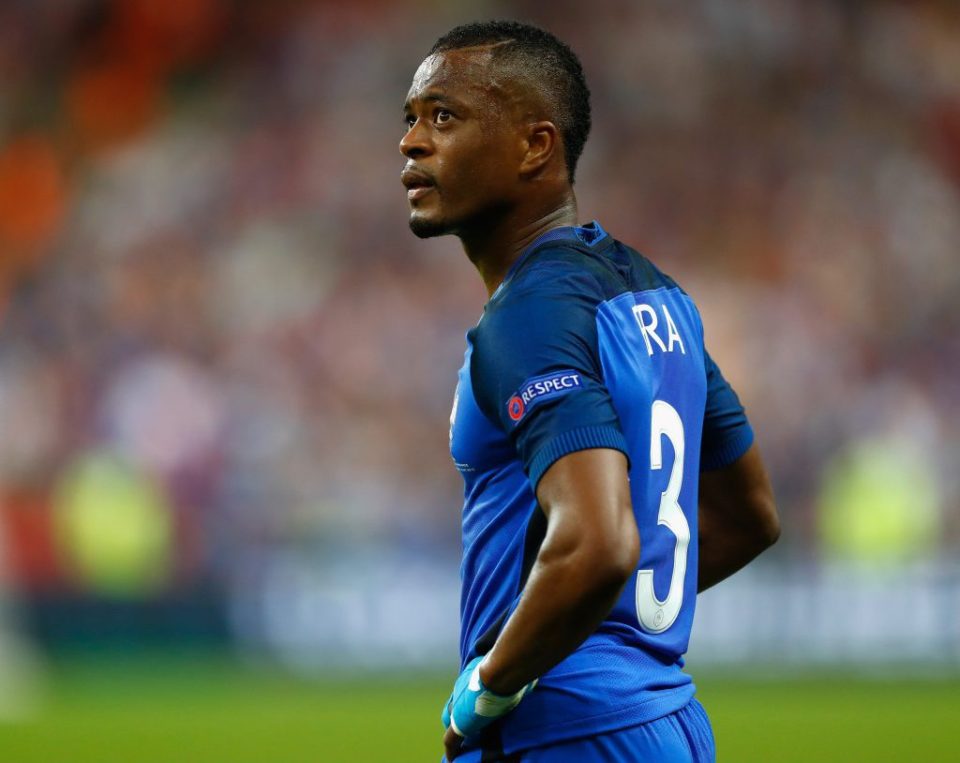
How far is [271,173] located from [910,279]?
21.4 ft

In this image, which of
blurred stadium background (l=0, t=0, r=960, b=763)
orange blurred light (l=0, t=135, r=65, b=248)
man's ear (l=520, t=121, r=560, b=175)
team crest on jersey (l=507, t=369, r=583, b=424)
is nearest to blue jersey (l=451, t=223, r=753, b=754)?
team crest on jersey (l=507, t=369, r=583, b=424)

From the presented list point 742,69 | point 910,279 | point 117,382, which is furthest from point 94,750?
point 742,69

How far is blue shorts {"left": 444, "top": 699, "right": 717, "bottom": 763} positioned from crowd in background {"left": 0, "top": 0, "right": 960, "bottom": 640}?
8.67 m

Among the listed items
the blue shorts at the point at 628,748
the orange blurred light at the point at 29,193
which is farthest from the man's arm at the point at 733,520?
Answer: the orange blurred light at the point at 29,193

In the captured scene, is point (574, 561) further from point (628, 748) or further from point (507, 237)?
point (507, 237)

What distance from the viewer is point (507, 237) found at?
9.22ft

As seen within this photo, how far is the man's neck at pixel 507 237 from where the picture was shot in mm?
2801

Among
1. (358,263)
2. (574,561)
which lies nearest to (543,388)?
(574,561)

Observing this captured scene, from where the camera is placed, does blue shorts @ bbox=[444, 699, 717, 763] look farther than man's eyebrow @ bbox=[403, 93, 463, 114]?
No

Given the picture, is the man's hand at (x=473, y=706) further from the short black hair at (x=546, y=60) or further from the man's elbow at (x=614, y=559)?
the short black hair at (x=546, y=60)

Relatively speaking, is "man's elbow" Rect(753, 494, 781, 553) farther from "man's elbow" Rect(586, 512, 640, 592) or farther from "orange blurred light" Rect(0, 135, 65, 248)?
"orange blurred light" Rect(0, 135, 65, 248)

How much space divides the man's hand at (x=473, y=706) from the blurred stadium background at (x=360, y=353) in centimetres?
588

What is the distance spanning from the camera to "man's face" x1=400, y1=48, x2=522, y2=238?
107 inches

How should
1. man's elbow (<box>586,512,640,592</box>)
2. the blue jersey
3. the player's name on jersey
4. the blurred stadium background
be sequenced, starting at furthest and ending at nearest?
1. the blurred stadium background
2. the player's name on jersey
3. the blue jersey
4. man's elbow (<box>586,512,640,592</box>)
